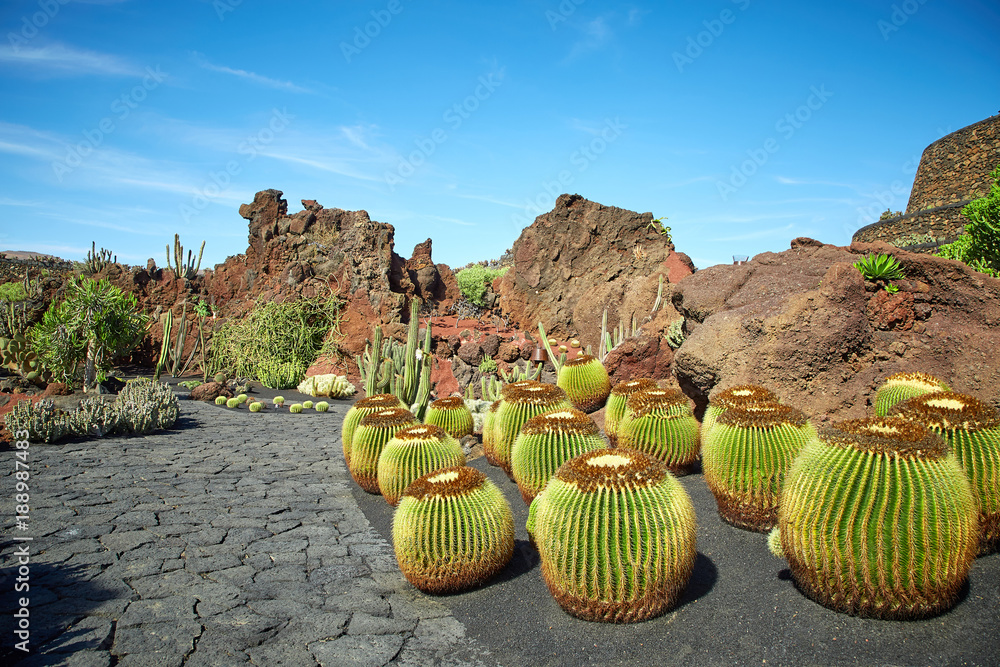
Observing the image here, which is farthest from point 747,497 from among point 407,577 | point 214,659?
point 214,659

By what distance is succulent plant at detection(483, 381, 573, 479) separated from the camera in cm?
611

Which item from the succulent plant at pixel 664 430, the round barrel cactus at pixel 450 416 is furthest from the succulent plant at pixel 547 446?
the round barrel cactus at pixel 450 416

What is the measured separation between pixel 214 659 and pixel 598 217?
1463 cm

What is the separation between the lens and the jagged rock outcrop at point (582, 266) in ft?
50.2

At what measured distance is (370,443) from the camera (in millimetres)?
6234

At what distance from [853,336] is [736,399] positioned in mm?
1695

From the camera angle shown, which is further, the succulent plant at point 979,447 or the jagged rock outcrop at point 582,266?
the jagged rock outcrop at point 582,266

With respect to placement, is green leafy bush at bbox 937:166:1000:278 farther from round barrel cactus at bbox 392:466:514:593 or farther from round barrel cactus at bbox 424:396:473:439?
round barrel cactus at bbox 392:466:514:593

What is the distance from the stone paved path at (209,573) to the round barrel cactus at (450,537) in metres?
0.22

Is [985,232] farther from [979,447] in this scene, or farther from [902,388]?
[979,447]

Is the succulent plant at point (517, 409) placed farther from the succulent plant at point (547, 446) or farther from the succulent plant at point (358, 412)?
the succulent plant at point (358, 412)

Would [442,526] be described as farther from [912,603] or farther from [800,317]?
[800,317]

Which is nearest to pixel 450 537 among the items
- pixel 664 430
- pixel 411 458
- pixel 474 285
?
pixel 411 458

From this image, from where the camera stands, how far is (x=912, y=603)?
3002mm
